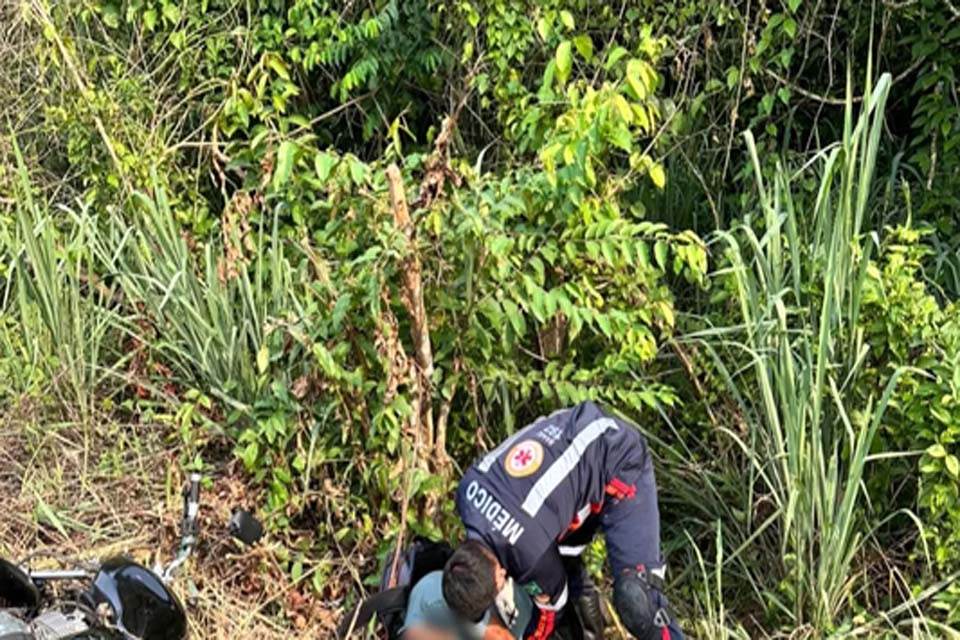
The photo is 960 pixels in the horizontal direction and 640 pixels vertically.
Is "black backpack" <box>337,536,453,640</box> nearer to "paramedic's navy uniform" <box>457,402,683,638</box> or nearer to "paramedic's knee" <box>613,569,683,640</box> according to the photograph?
"paramedic's navy uniform" <box>457,402,683,638</box>

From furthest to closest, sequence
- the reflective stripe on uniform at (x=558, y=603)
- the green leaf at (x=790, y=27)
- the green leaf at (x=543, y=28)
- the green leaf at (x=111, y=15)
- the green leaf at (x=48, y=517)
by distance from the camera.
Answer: the green leaf at (x=111, y=15), the green leaf at (x=790, y=27), the green leaf at (x=543, y=28), the green leaf at (x=48, y=517), the reflective stripe on uniform at (x=558, y=603)

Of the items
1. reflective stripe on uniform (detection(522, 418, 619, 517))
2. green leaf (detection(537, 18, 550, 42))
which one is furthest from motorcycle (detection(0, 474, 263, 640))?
green leaf (detection(537, 18, 550, 42))

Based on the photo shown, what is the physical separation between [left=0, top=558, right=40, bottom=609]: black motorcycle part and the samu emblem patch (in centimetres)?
124

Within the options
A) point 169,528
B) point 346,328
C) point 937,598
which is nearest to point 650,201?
point 346,328

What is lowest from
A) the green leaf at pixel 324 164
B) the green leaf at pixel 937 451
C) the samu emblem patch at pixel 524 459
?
the green leaf at pixel 937 451

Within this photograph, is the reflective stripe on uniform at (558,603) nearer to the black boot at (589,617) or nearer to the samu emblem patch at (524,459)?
the black boot at (589,617)

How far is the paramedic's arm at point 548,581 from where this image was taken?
2.90m

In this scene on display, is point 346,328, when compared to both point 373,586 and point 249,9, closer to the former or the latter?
point 373,586

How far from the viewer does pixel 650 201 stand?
452 centimetres

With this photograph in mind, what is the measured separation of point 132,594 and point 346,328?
1.20 metres

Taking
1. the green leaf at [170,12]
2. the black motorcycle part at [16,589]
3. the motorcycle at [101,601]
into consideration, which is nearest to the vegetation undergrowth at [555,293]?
the green leaf at [170,12]

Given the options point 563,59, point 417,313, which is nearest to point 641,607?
point 417,313

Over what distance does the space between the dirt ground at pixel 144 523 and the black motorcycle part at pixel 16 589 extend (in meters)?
0.65

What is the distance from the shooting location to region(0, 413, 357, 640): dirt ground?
3605 millimetres
